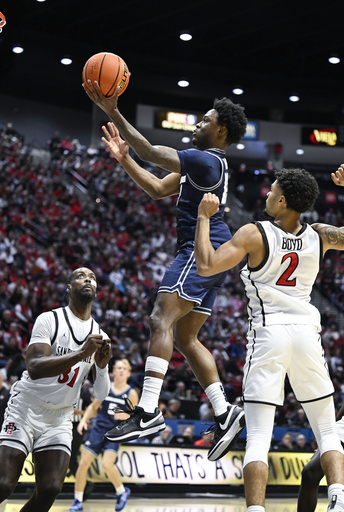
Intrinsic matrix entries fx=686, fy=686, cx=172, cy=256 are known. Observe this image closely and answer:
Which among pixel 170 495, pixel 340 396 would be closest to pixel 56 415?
pixel 170 495

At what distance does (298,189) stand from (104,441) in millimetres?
6182

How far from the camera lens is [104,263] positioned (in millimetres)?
19062

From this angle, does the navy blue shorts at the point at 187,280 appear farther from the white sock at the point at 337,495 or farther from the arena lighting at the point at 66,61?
the arena lighting at the point at 66,61

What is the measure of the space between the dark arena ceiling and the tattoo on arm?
55.2 ft

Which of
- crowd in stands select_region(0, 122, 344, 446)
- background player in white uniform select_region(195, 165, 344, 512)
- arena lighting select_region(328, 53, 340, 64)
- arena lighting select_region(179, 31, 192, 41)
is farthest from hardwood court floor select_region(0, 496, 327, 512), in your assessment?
arena lighting select_region(328, 53, 340, 64)

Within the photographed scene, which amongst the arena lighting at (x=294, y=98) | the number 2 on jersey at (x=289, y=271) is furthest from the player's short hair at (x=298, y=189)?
the arena lighting at (x=294, y=98)

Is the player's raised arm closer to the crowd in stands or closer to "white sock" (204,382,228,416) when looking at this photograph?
"white sock" (204,382,228,416)

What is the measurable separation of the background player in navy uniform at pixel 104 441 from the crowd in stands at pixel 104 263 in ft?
6.10

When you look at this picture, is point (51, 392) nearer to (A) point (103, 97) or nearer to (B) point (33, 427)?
(B) point (33, 427)

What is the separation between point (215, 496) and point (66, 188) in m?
12.6

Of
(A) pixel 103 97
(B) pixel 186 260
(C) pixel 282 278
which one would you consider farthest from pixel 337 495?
(A) pixel 103 97

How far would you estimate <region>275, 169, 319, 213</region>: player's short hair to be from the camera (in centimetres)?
470

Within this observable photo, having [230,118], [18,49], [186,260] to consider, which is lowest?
[186,260]

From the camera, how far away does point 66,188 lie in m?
21.9
